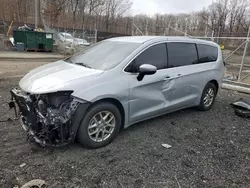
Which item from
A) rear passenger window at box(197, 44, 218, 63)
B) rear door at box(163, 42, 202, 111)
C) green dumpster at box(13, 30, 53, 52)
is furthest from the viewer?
green dumpster at box(13, 30, 53, 52)

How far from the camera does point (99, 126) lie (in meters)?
3.24

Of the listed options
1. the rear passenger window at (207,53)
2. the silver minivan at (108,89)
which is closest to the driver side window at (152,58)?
the silver minivan at (108,89)

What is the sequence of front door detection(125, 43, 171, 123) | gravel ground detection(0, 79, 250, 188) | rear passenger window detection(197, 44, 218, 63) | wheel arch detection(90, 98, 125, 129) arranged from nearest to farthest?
gravel ground detection(0, 79, 250, 188) < wheel arch detection(90, 98, 125, 129) < front door detection(125, 43, 171, 123) < rear passenger window detection(197, 44, 218, 63)

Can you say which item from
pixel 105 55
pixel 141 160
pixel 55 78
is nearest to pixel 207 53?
pixel 105 55

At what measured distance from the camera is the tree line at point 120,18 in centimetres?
2547

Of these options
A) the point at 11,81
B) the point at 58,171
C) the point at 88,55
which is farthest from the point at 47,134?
the point at 11,81

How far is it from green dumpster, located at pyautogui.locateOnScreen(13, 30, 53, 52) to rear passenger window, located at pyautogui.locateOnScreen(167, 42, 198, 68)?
15851 millimetres

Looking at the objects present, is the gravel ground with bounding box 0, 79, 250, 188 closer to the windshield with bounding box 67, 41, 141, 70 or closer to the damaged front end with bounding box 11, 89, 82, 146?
the damaged front end with bounding box 11, 89, 82, 146

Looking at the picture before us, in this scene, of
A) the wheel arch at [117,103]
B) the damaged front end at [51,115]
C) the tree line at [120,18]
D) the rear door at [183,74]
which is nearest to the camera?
the damaged front end at [51,115]

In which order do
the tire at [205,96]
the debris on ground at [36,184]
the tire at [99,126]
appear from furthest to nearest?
the tire at [205,96], the tire at [99,126], the debris on ground at [36,184]

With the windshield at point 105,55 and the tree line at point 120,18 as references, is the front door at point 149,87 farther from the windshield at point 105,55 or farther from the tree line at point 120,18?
the tree line at point 120,18

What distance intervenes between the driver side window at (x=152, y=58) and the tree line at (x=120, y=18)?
16559mm

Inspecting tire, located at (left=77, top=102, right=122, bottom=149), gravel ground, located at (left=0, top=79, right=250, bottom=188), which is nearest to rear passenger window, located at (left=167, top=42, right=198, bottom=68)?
gravel ground, located at (left=0, top=79, right=250, bottom=188)

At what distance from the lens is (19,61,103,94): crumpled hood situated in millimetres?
2883
